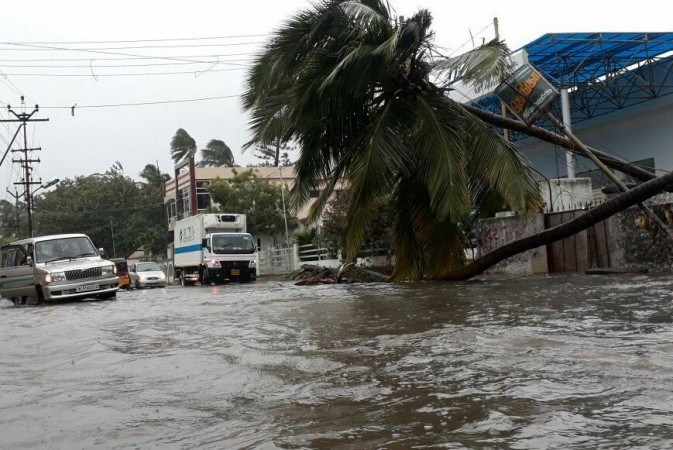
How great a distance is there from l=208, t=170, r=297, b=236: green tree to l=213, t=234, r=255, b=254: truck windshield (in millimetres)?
11569

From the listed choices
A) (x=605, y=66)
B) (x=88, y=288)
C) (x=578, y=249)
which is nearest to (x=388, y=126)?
(x=578, y=249)

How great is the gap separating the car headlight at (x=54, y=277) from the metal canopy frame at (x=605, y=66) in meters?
15.3

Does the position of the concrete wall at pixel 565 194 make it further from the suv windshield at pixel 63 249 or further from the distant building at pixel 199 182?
the distant building at pixel 199 182

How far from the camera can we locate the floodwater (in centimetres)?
372

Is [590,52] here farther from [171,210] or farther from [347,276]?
[171,210]

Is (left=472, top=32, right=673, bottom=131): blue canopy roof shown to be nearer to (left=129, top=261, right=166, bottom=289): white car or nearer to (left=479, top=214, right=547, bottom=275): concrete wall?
(left=479, top=214, right=547, bottom=275): concrete wall

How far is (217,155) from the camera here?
60.8 metres

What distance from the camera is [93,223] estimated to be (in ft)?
199

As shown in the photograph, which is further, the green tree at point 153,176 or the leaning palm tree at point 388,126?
the green tree at point 153,176

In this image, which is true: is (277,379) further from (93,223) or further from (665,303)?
(93,223)

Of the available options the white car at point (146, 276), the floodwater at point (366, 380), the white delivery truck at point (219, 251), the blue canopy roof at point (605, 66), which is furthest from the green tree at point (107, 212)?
the floodwater at point (366, 380)

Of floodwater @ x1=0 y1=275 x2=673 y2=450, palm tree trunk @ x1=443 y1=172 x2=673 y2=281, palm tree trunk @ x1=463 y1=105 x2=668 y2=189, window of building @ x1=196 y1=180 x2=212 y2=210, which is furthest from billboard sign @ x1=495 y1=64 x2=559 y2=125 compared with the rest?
window of building @ x1=196 y1=180 x2=212 y2=210

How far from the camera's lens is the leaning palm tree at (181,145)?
60.2m

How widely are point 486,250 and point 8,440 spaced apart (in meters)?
13.5
